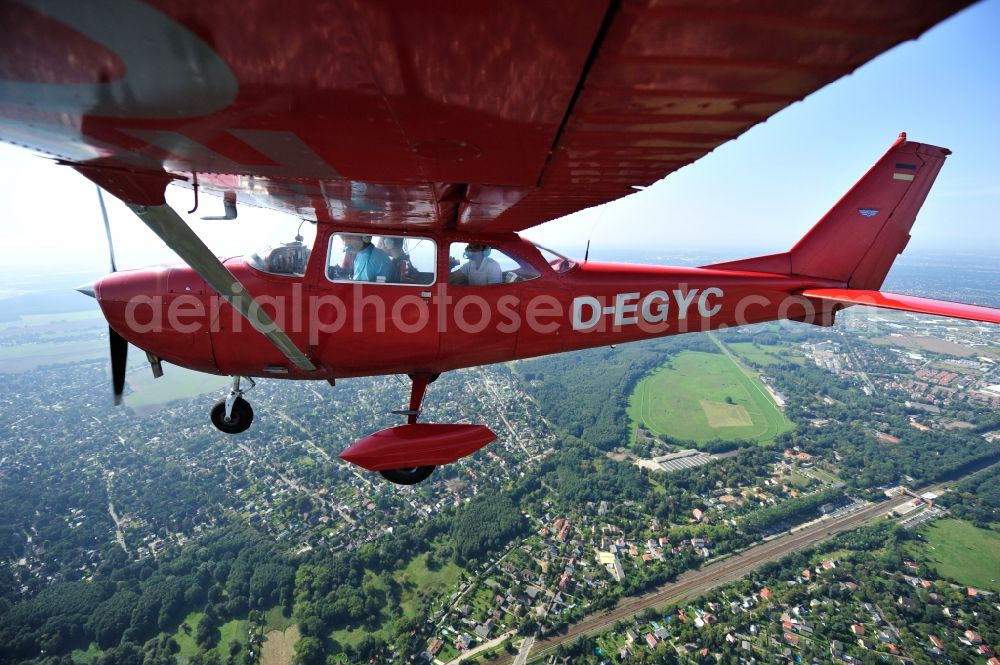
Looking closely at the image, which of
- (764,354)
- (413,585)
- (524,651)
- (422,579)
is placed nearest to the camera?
(524,651)

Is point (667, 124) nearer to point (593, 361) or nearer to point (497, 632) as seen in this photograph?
point (497, 632)

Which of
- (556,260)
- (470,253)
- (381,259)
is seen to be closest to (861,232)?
(556,260)

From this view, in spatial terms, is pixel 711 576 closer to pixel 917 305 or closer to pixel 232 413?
pixel 917 305

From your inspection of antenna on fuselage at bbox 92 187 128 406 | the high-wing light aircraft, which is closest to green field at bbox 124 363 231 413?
antenna on fuselage at bbox 92 187 128 406

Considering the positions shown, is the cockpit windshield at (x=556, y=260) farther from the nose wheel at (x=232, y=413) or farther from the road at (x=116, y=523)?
the road at (x=116, y=523)

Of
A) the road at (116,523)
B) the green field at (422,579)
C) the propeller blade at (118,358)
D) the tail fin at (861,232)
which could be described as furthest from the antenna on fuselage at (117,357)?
the road at (116,523)

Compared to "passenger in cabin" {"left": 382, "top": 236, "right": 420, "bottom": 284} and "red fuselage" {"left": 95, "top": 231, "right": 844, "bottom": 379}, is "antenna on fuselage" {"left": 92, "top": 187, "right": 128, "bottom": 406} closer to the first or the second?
"red fuselage" {"left": 95, "top": 231, "right": 844, "bottom": 379}
